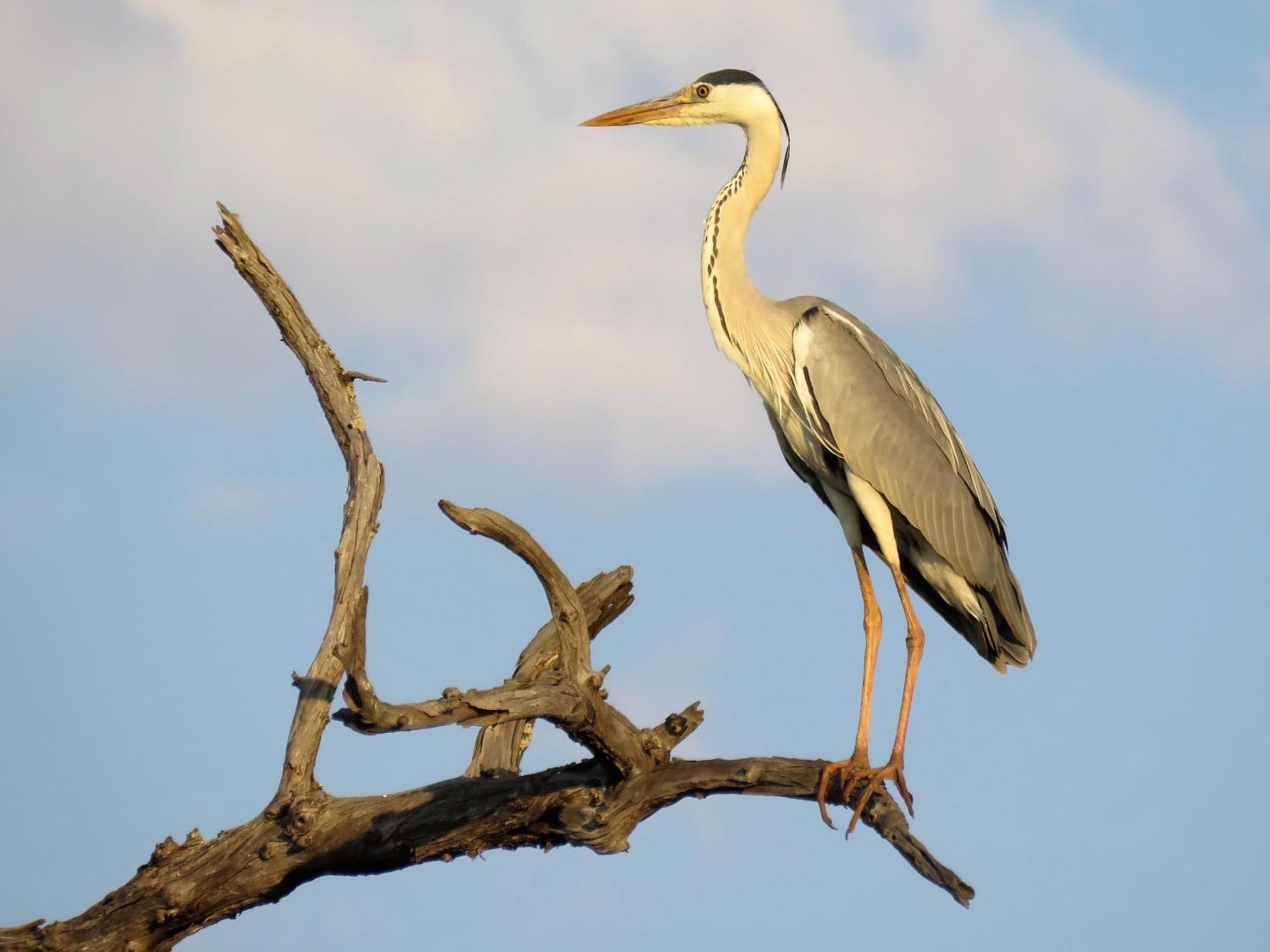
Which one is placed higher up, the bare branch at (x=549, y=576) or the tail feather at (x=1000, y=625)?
the tail feather at (x=1000, y=625)

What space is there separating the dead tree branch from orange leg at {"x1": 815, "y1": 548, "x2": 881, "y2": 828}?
0.11 meters

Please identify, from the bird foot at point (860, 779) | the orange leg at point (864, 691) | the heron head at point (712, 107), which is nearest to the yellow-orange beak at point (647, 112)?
the heron head at point (712, 107)

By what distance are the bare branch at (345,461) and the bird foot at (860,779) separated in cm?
198

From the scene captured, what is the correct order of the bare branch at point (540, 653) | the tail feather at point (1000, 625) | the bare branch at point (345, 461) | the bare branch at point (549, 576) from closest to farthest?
the bare branch at point (549, 576), the bare branch at point (345, 461), the bare branch at point (540, 653), the tail feather at point (1000, 625)

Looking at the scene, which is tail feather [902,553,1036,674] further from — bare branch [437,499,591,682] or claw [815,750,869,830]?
bare branch [437,499,591,682]

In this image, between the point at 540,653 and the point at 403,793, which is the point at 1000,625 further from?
the point at 403,793

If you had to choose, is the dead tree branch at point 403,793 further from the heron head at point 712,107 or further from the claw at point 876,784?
the heron head at point 712,107

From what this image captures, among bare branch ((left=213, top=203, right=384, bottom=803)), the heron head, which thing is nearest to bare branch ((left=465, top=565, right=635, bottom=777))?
bare branch ((left=213, top=203, right=384, bottom=803))

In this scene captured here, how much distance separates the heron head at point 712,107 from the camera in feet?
23.7

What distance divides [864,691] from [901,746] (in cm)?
44

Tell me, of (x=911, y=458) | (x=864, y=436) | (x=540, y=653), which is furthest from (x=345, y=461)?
(x=911, y=458)

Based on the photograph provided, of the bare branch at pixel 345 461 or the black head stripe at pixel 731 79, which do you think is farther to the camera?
the black head stripe at pixel 731 79

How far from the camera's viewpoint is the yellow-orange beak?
740 cm

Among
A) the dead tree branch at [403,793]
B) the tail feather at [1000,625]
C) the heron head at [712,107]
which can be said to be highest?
the heron head at [712,107]
